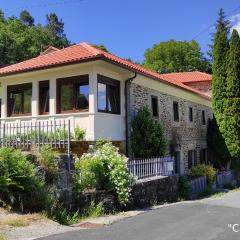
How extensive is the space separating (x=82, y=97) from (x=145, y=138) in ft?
10.9

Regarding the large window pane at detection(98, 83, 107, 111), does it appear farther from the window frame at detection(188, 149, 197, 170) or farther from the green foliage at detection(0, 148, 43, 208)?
the window frame at detection(188, 149, 197, 170)

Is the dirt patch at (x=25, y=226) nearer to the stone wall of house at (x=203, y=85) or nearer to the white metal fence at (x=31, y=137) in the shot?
the white metal fence at (x=31, y=137)

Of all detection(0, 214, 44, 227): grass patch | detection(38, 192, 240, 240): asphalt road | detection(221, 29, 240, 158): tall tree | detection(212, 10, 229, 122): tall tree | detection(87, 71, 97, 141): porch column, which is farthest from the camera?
detection(212, 10, 229, 122): tall tree

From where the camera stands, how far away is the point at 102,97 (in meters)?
16.6

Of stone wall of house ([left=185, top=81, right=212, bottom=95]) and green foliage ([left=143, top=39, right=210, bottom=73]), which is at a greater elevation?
green foliage ([left=143, top=39, right=210, bottom=73])

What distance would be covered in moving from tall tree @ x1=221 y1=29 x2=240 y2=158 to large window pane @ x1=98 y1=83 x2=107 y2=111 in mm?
11291

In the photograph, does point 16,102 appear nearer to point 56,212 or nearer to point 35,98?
point 35,98

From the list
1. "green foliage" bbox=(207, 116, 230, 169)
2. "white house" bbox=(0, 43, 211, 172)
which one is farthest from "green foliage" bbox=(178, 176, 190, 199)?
"green foliage" bbox=(207, 116, 230, 169)

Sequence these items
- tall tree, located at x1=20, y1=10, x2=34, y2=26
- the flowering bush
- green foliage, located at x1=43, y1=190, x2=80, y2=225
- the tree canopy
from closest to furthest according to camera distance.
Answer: green foliage, located at x1=43, y1=190, x2=80, y2=225 → the flowering bush → the tree canopy → tall tree, located at x1=20, y1=10, x2=34, y2=26

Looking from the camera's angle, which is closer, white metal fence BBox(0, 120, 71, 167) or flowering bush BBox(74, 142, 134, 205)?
flowering bush BBox(74, 142, 134, 205)

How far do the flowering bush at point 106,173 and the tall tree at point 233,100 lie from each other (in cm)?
1436

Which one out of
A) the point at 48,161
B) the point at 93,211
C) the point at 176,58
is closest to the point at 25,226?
the point at 48,161

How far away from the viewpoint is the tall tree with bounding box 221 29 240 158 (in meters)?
25.2

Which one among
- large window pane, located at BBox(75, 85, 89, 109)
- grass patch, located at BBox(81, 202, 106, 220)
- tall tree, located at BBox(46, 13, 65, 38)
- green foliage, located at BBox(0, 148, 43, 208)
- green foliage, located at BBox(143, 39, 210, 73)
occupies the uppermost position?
tall tree, located at BBox(46, 13, 65, 38)
